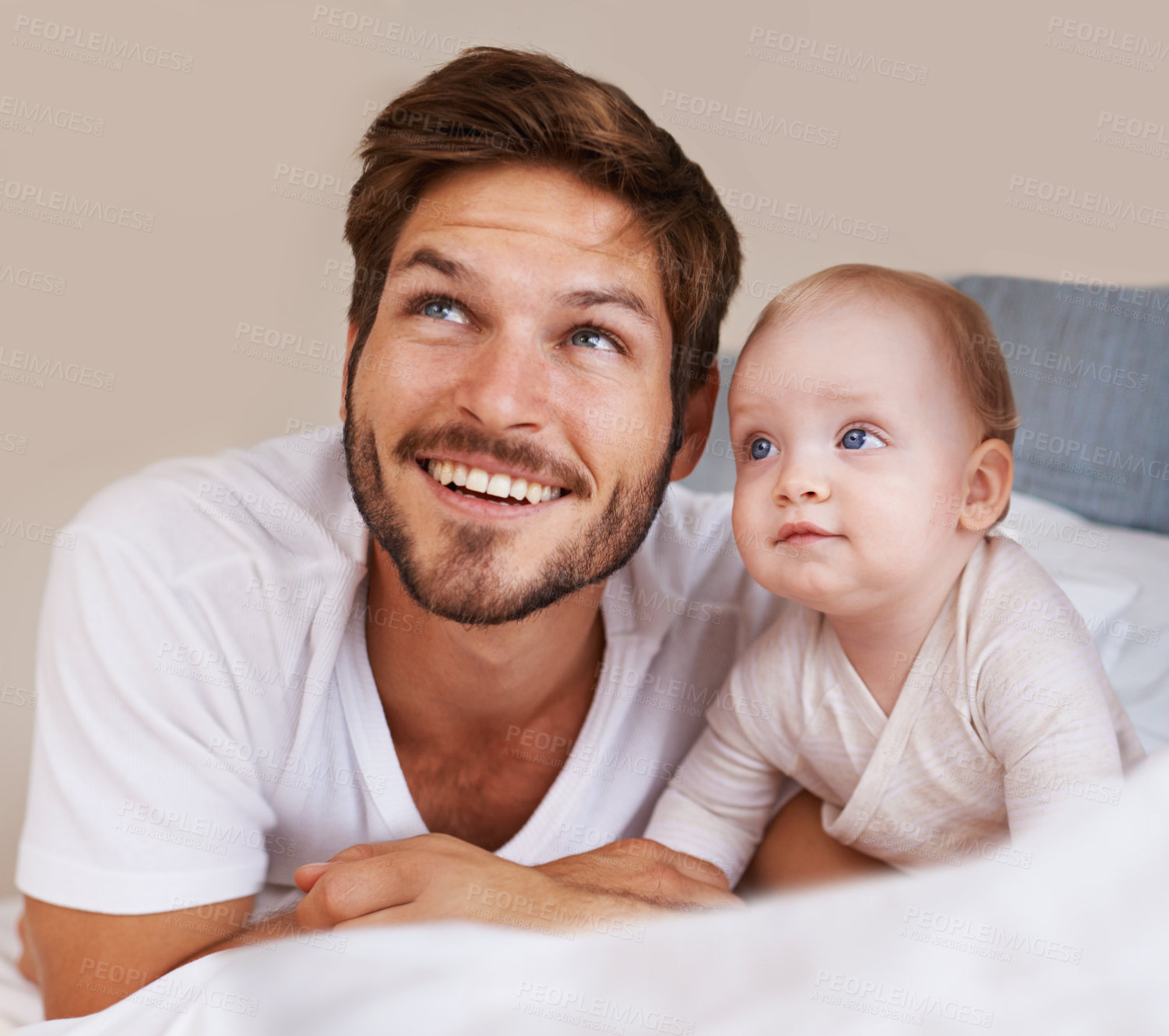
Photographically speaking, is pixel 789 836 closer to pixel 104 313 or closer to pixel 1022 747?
pixel 1022 747

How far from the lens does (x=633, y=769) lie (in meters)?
1.43

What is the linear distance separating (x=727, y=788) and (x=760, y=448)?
0.45 meters

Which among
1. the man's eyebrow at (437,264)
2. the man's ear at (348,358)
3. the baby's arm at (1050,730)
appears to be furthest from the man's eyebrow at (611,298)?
the baby's arm at (1050,730)

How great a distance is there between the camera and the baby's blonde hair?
1.12m

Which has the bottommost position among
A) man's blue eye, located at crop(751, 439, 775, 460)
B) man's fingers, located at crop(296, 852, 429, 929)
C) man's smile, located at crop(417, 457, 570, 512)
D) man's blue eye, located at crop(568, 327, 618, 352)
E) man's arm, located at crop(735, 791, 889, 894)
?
man's arm, located at crop(735, 791, 889, 894)

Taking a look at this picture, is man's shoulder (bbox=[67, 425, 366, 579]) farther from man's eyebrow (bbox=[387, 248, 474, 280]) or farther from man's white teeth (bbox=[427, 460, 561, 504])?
man's eyebrow (bbox=[387, 248, 474, 280])

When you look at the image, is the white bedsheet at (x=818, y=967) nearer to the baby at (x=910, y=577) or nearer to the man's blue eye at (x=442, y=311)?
the baby at (x=910, y=577)

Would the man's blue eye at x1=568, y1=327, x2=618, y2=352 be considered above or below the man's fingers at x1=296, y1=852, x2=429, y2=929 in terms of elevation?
above

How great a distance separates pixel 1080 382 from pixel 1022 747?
94 centimetres

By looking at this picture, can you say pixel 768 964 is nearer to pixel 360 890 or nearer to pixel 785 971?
pixel 785 971

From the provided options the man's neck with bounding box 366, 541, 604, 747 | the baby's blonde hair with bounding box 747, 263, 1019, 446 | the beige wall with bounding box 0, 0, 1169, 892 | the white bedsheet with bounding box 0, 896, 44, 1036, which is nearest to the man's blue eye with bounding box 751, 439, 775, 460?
the baby's blonde hair with bounding box 747, 263, 1019, 446

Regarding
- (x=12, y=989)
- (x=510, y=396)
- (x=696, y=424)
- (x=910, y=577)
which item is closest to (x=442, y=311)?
(x=510, y=396)

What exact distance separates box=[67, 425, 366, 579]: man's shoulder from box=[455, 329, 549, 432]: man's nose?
0.96 ft

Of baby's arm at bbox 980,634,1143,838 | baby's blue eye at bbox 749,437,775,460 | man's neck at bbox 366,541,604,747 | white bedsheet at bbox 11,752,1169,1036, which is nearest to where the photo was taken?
white bedsheet at bbox 11,752,1169,1036
